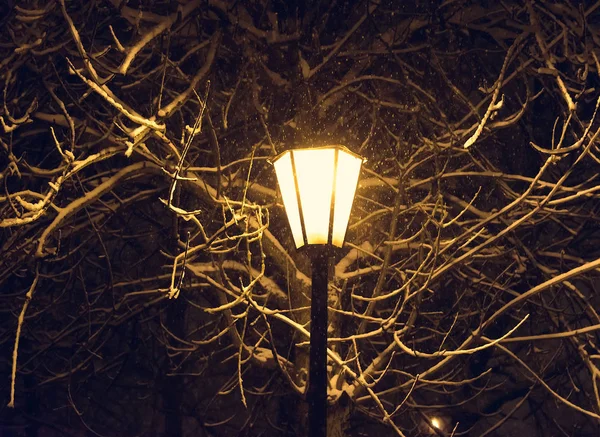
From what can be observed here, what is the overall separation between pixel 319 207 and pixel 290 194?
216mm

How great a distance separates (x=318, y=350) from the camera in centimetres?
377

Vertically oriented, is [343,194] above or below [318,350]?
above

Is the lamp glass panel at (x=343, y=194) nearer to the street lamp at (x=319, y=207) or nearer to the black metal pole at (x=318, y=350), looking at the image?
the street lamp at (x=319, y=207)

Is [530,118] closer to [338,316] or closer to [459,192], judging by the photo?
[459,192]

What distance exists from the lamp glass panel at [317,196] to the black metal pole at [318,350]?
10cm

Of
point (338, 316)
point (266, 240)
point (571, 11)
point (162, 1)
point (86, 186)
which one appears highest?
point (162, 1)

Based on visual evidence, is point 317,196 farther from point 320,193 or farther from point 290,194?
point 290,194

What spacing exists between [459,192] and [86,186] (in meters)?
4.78

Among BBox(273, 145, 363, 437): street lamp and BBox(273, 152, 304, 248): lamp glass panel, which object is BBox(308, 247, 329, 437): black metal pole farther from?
BBox(273, 152, 304, 248): lamp glass panel

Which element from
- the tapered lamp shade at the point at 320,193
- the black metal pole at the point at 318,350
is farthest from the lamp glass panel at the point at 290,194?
the black metal pole at the point at 318,350

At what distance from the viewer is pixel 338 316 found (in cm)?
651

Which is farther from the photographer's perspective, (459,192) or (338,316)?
(459,192)

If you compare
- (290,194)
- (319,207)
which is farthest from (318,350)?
(290,194)

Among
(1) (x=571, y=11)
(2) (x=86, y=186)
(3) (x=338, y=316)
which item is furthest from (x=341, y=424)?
(1) (x=571, y=11)
